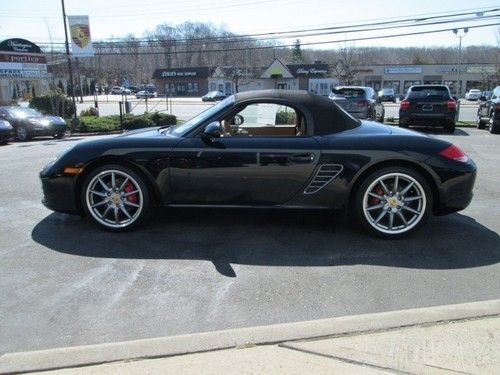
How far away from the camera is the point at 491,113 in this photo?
603 inches

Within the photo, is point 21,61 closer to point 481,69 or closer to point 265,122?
point 265,122

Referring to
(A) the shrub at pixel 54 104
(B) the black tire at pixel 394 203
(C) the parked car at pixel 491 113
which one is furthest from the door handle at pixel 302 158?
(A) the shrub at pixel 54 104

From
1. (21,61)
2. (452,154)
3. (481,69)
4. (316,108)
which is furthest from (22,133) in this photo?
(481,69)

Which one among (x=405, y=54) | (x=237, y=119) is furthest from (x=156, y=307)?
(x=405, y=54)

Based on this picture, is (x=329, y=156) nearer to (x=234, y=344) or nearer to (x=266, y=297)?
(x=266, y=297)

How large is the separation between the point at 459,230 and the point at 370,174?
46.5 inches

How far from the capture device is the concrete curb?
2547mm

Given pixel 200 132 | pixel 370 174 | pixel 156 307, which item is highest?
pixel 200 132

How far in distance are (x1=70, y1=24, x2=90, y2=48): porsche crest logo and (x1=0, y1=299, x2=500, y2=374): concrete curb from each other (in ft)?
77.2

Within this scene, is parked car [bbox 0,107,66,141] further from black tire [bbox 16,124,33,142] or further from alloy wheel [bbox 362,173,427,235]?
alloy wheel [bbox 362,173,427,235]

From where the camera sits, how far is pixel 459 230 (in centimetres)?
481

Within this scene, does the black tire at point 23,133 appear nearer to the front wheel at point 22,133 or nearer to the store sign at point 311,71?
the front wheel at point 22,133

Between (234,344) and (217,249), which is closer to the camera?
(234,344)

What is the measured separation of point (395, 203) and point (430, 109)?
12.2 meters
